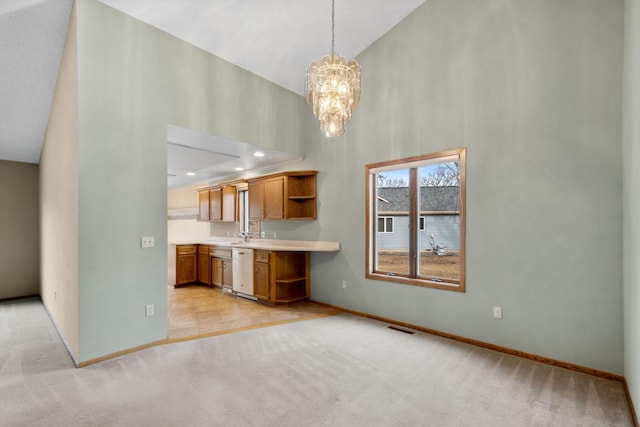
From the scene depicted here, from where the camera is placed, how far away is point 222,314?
14.4 ft

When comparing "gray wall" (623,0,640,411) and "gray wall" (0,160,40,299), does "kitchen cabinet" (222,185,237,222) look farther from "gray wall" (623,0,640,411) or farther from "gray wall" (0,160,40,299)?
"gray wall" (623,0,640,411)

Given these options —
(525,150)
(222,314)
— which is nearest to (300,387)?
(222,314)

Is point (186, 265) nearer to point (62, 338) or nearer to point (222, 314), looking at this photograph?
point (222, 314)

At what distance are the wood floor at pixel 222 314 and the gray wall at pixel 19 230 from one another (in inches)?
114

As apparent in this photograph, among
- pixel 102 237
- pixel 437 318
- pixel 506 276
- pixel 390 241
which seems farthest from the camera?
pixel 390 241

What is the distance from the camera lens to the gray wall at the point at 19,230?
18.6ft

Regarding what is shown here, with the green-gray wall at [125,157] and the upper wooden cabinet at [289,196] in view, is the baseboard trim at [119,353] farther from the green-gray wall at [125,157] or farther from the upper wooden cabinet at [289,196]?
the upper wooden cabinet at [289,196]

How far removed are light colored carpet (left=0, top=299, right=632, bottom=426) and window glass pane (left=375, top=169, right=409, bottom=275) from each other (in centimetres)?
114

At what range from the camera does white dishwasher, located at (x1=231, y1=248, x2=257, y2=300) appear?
521cm

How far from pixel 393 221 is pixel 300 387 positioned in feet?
8.85

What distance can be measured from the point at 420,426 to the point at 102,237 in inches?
123

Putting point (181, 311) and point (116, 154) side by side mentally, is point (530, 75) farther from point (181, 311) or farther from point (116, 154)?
point (181, 311)

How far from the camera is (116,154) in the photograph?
9.98 feet

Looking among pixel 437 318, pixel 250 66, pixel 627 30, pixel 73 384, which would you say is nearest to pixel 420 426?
pixel 437 318
